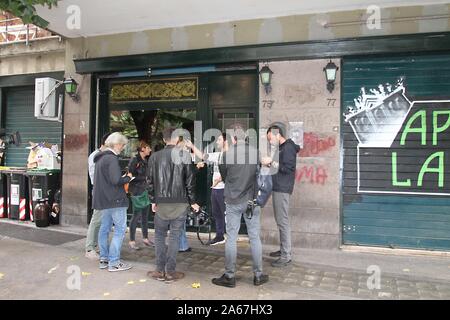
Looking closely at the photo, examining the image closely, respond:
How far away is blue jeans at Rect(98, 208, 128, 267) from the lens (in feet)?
17.2

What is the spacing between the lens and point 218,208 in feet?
21.8

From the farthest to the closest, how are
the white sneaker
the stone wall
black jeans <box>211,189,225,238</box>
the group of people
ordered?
black jeans <box>211,189,225,238</box>, the stone wall, the white sneaker, the group of people

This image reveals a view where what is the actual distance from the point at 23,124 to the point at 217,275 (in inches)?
286

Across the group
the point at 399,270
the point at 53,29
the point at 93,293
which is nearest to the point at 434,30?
the point at 399,270

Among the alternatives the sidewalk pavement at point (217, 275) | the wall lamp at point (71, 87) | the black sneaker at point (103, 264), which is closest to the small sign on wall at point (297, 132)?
the sidewalk pavement at point (217, 275)

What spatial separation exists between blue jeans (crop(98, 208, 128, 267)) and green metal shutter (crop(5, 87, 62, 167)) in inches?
188

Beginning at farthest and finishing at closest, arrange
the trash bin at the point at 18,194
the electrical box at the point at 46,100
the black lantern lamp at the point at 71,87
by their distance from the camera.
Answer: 1. the trash bin at the point at 18,194
2. the electrical box at the point at 46,100
3. the black lantern lamp at the point at 71,87

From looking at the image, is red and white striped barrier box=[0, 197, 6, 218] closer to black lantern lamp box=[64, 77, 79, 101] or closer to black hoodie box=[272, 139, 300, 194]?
black lantern lamp box=[64, 77, 79, 101]

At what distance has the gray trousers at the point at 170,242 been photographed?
484cm

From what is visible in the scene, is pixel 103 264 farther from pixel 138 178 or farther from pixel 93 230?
pixel 138 178

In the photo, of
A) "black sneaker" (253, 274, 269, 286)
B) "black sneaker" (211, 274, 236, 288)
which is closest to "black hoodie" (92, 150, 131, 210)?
"black sneaker" (211, 274, 236, 288)

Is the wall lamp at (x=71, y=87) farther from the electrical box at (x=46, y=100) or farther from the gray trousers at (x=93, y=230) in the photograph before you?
the gray trousers at (x=93, y=230)

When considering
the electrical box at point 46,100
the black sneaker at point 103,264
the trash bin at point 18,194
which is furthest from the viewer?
the trash bin at point 18,194

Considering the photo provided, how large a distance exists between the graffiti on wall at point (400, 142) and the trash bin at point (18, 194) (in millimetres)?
6791
